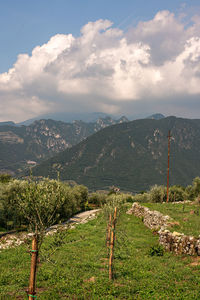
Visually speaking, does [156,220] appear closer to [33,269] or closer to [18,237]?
[18,237]

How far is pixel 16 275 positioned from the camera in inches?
559

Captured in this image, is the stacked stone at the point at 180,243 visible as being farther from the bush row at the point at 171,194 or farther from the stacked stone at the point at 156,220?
the bush row at the point at 171,194

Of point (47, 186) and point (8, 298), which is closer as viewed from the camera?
point (47, 186)

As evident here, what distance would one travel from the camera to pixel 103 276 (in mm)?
13734

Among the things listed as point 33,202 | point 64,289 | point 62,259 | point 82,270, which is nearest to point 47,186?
point 33,202

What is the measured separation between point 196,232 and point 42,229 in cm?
1824

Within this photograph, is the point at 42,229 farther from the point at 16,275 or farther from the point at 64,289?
the point at 16,275

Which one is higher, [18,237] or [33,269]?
[33,269]

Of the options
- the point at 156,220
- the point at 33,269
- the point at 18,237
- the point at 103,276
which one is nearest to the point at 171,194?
the point at 156,220

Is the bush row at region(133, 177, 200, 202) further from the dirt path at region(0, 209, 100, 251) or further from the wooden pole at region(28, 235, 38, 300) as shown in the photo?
the wooden pole at region(28, 235, 38, 300)

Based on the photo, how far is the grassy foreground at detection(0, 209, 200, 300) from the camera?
1130cm

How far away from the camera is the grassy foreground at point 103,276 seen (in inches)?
445

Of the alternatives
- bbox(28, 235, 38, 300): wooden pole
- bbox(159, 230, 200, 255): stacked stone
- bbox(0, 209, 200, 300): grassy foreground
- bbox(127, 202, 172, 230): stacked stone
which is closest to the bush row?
bbox(127, 202, 172, 230): stacked stone

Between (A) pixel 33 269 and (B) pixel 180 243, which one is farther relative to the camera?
(B) pixel 180 243
